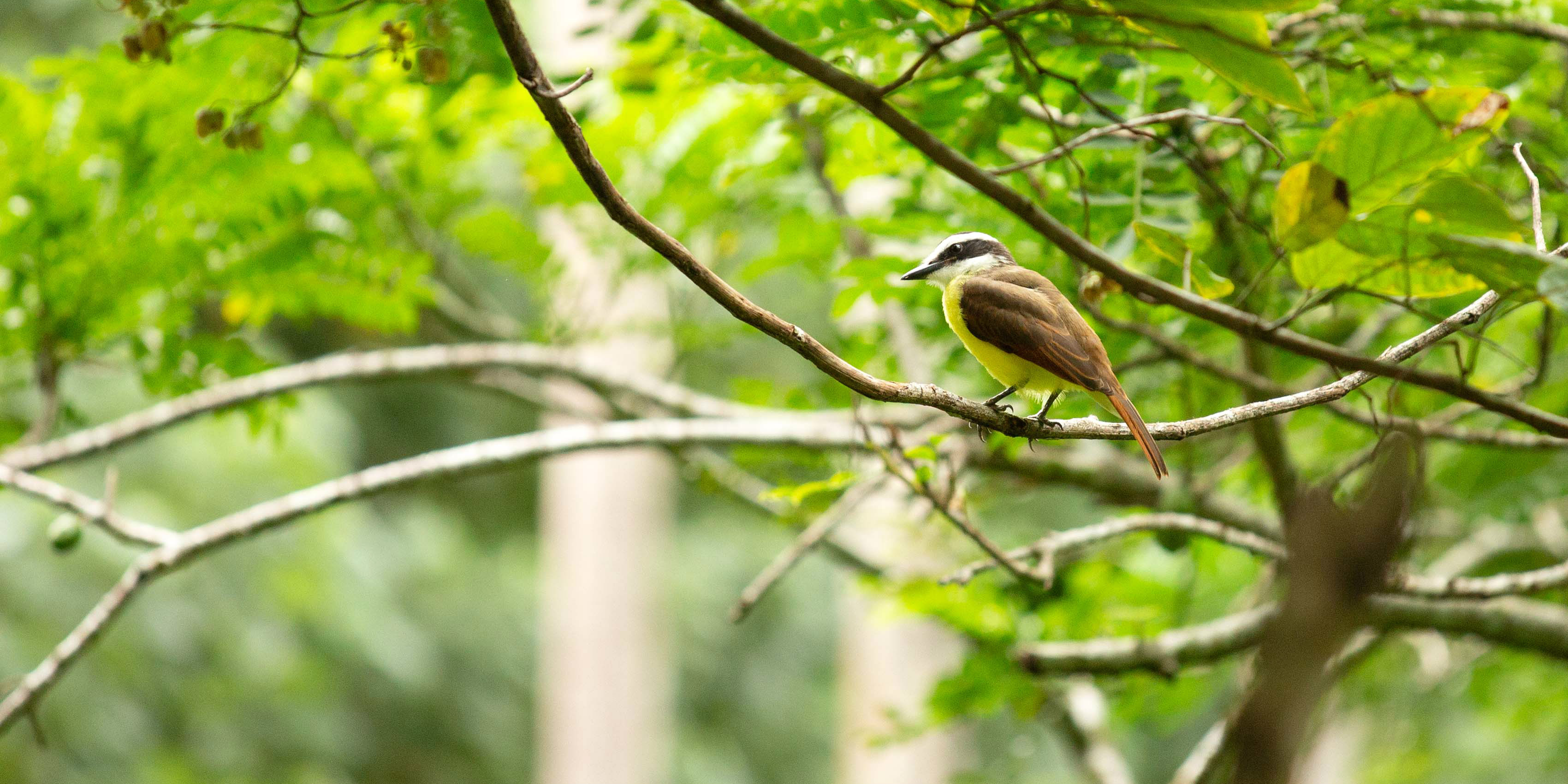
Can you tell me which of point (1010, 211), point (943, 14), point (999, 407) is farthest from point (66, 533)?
point (1010, 211)

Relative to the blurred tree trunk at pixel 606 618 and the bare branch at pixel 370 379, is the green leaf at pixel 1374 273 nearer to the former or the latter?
the bare branch at pixel 370 379

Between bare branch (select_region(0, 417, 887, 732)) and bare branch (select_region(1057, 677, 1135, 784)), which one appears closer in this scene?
bare branch (select_region(0, 417, 887, 732))

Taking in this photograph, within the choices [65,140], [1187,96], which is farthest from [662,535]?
[1187,96]

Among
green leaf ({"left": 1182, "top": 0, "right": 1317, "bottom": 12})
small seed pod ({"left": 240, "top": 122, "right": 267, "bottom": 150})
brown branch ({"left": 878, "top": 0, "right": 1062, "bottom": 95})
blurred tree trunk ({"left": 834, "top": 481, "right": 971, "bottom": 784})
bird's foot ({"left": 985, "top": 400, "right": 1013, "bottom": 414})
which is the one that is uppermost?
green leaf ({"left": 1182, "top": 0, "right": 1317, "bottom": 12})

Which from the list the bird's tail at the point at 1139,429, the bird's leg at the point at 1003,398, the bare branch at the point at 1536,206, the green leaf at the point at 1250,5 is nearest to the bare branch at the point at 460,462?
the bird's leg at the point at 1003,398

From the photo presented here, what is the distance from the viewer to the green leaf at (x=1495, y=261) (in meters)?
1.28

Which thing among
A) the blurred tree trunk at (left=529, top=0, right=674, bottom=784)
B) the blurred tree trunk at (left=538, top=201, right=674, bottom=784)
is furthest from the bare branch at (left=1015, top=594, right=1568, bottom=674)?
the blurred tree trunk at (left=538, top=201, right=674, bottom=784)

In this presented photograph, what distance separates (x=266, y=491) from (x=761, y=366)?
8244 mm

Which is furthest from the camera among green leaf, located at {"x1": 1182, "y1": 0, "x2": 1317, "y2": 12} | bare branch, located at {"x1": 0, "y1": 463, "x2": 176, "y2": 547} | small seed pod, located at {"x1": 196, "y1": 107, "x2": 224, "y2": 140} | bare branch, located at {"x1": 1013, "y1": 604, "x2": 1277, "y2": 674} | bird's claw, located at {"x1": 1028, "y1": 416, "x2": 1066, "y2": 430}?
bare branch, located at {"x1": 1013, "y1": 604, "x2": 1277, "y2": 674}

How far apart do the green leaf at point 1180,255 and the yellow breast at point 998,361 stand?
807mm

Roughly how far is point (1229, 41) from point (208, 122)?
6.00 feet

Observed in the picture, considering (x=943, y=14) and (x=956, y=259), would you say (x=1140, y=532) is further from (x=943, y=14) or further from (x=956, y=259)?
(x=943, y=14)

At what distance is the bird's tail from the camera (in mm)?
1969

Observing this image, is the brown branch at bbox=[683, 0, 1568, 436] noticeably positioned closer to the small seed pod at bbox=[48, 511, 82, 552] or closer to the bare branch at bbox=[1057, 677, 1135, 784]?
the small seed pod at bbox=[48, 511, 82, 552]
